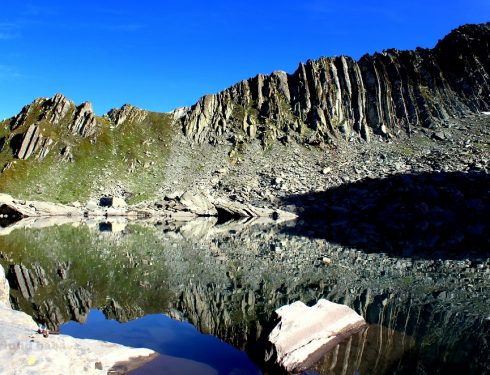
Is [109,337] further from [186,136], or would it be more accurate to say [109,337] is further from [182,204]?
[186,136]

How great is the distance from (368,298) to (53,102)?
124161mm

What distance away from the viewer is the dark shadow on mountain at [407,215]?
44.8 m

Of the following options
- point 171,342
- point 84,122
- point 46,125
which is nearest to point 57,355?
point 171,342

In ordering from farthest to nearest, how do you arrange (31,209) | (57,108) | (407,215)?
(57,108)
(31,209)
(407,215)

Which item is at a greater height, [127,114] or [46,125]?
[127,114]

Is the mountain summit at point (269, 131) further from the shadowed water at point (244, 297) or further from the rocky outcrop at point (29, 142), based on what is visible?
the shadowed water at point (244, 297)

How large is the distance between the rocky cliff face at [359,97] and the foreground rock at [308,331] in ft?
330

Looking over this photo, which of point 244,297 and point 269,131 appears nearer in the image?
point 244,297

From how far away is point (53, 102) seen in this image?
12406 cm

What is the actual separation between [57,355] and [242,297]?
1218cm

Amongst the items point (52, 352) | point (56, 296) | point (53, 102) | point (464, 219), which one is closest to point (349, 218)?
point (464, 219)

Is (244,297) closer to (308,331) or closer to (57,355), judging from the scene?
(308,331)

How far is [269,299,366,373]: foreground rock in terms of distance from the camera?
1371 centimetres

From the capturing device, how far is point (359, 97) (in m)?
121
